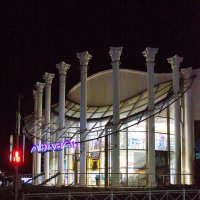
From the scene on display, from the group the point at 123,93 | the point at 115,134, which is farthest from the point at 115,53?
the point at 123,93

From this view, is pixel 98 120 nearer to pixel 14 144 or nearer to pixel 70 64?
pixel 70 64

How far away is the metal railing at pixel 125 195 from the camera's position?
2845 cm

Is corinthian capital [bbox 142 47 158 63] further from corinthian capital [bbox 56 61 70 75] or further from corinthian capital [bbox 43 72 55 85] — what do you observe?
corinthian capital [bbox 43 72 55 85]

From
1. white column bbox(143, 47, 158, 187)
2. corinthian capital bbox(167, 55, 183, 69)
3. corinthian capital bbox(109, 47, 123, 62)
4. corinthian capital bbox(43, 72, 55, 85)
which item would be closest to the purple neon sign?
corinthian capital bbox(43, 72, 55, 85)

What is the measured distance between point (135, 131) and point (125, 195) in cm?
2203

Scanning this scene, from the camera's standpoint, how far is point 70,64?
57031 millimetres

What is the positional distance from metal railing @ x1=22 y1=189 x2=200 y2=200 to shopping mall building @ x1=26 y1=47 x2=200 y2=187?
1427 centimetres

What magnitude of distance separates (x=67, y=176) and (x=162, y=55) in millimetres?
17546

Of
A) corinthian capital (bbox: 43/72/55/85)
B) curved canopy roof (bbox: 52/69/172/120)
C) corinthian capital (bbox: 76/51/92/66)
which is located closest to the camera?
corinthian capital (bbox: 76/51/92/66)

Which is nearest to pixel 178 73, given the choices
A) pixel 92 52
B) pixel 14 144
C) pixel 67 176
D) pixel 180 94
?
pixel 180 94

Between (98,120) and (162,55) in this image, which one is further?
(98,120)

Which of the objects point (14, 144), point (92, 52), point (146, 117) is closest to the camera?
point (14, 144)

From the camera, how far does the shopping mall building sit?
48.4 m

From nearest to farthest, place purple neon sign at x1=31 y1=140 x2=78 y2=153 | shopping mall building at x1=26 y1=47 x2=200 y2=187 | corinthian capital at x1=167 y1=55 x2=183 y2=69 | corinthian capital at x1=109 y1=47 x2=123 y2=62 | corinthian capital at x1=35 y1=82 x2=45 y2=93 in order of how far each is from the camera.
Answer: shopping mall building at x1=26 y1=47 x2=200 y2=187, corinthian capital at x1=109 y1=47 x2=123 y2=62, corinthian capital at x1=167 y1=55 x2=183 y2=69, purple neon sign at x1=31 y1=140 x2=78 y2=153, corinthian capital at x1=35 y1=82 x2=45 y2=93
